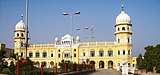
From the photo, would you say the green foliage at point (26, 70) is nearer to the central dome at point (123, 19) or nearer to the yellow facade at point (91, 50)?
the yellow facade at point (91, 50)

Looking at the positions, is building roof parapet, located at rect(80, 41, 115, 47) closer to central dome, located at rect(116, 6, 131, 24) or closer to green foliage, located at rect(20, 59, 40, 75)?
Result: central dome, located at rect(116, 6, 131, 24)

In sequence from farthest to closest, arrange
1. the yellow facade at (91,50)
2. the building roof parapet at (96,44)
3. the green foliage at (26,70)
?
the building roof parapet at (96,44) < the yellow facade at (91,50) < the green foliage at (26,70)

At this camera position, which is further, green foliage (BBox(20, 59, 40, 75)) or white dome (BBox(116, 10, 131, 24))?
white dome (BBox(116, 10, 131, 24))

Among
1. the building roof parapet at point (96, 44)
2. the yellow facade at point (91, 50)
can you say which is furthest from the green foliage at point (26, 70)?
the building roof parapet at point (96, 44)

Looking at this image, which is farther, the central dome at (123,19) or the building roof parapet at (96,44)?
the building roof parapet at (96,44)

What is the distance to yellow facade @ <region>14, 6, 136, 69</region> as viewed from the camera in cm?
6250

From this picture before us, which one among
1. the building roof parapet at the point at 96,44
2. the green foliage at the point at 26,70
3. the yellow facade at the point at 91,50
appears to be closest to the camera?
the green foliage at the point at 26,70

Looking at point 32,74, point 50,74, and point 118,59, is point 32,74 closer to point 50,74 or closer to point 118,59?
point 50,74

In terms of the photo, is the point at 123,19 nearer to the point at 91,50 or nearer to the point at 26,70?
the point at 91,50

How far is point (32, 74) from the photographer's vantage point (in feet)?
50.0

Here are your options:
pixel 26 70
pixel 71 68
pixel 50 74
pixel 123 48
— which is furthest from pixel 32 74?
pixel 123 48

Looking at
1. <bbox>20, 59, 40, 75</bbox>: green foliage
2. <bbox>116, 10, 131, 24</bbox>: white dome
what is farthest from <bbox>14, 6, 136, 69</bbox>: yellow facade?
<bbox>20, 59, 40, 75</bbox>: green foliage

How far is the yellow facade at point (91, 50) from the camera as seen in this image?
6250 cm

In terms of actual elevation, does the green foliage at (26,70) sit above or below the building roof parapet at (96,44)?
below
